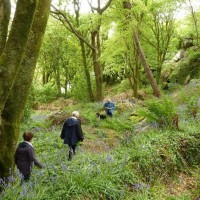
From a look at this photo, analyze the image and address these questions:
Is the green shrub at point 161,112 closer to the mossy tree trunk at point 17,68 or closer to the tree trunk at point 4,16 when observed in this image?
the mossy tree trunk at point 17,68

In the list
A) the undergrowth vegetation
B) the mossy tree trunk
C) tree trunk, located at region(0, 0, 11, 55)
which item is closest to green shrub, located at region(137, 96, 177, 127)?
the undergrowth vegetation

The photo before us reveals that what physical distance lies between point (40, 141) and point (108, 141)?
224 centimetres

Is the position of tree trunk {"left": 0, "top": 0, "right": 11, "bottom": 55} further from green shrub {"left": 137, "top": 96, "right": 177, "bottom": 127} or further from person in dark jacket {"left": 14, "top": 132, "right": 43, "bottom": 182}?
green shrub {"left": 137, "top": 96, "right": 177, "bottom": 127}

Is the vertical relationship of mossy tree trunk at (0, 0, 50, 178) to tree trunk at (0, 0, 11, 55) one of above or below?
below

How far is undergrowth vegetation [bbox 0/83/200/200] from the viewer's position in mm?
5223

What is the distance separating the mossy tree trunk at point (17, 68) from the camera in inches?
170

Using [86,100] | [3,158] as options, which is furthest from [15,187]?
[86,100]

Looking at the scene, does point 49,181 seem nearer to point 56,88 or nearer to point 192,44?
point 192,44

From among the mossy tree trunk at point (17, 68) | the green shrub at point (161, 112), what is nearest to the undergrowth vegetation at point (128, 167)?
the green shrub at point (161, 112)

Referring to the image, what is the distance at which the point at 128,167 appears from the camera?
6.40 metres

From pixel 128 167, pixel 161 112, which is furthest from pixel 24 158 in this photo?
pixel 161 112

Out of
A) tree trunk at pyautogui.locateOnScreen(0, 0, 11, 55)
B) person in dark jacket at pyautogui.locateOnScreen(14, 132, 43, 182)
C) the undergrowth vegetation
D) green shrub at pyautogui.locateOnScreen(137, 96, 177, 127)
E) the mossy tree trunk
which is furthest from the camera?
green shrub at pyautogui.locateOnScreen(137, 96, 177, 127)

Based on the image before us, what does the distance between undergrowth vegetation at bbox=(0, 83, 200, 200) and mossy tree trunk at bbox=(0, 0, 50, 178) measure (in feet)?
2.28

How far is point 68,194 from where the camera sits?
5.05 metres
